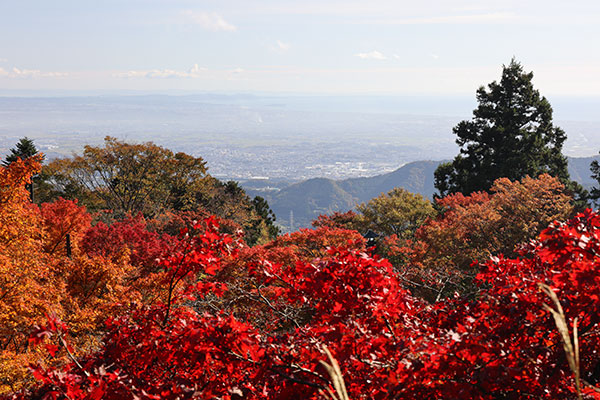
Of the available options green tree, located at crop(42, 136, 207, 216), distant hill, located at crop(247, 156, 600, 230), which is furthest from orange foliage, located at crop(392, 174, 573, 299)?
distant hill, located at crop(247, 156, 600, 230)

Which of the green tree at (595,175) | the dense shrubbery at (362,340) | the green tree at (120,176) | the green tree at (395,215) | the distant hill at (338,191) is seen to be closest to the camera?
the dense shrubbery at (362,340)

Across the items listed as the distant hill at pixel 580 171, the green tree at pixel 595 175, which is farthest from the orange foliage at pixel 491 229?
the distant hill at pixel 580 171

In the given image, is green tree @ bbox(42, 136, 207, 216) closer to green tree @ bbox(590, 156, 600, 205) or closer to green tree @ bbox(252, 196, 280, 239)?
green tree @ bbox(252, 196, 280, 239)

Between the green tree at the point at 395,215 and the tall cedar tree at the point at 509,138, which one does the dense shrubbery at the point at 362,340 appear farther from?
the tall cedar tree at the point at 509,138

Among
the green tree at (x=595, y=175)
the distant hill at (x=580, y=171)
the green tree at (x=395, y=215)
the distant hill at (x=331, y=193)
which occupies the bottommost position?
the distant hill at (x=331, y=193)

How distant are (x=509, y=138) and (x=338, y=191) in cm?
9890

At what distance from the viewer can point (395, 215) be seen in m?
20.1

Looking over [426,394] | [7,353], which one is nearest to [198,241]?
[426,394]

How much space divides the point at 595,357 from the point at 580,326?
39cm

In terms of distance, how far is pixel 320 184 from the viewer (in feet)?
423

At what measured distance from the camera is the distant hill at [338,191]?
390ft

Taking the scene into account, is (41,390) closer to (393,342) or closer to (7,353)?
(393,342)

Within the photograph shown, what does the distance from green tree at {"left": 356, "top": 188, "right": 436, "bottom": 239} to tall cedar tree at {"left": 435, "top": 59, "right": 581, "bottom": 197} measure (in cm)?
966

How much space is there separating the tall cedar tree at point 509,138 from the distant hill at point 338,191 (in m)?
81.5
